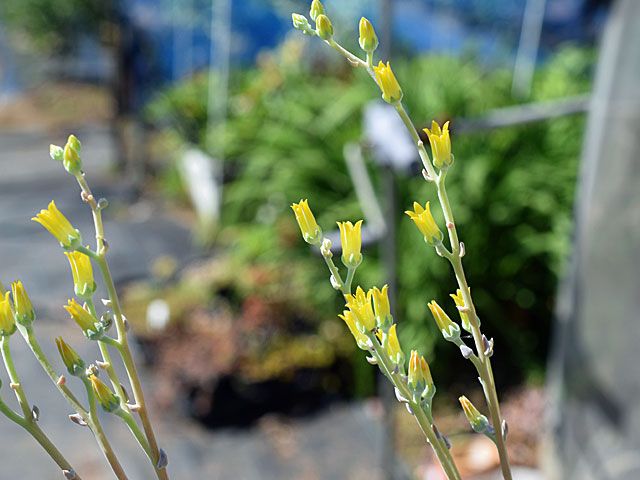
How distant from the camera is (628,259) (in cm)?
140

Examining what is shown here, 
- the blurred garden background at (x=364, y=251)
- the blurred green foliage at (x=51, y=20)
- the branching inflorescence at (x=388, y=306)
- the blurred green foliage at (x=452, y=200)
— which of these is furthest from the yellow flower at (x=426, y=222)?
the blurred green foliage at (x=51, y=20)

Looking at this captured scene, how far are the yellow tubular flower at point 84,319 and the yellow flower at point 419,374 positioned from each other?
5.5 inches

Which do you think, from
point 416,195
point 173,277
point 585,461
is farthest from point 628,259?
point 173,277

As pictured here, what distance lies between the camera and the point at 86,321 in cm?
32

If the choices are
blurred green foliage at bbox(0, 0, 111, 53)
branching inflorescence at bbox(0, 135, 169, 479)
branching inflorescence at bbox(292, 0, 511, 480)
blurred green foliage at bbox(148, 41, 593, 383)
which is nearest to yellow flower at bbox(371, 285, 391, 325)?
Answer: branching inflorescence at bbox(292, 0, 511, 480)

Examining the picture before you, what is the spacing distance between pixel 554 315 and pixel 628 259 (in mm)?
1067

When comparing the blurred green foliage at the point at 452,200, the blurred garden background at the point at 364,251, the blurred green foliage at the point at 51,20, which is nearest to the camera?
the blurred garden background at the point at 364,251

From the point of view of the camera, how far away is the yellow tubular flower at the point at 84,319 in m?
0.31

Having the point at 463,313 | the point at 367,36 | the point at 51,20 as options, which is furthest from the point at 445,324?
the point at 51,20

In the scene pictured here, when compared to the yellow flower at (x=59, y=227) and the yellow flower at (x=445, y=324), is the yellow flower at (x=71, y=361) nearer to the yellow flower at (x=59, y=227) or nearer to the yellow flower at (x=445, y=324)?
the yellow flower at (x=59, y=227)

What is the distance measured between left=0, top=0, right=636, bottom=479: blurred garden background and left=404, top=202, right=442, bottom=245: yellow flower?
2.91 ft

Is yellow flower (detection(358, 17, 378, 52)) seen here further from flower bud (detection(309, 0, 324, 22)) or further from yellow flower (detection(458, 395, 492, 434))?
yellow flower (detection(458, 395, 492, 434))

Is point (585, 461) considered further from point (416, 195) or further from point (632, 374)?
point (416, 195)

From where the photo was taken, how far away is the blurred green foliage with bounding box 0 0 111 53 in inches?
225
